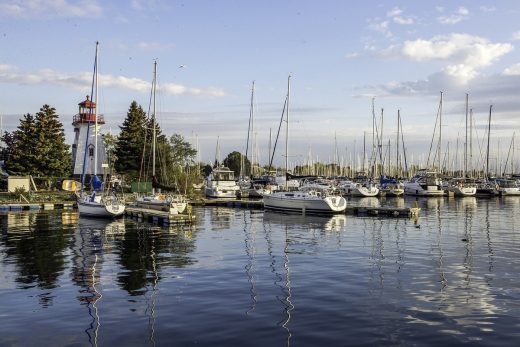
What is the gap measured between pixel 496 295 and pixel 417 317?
162 inches

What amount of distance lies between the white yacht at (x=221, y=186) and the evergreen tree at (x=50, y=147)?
2085cm

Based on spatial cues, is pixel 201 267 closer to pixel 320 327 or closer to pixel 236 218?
pixel 320 327

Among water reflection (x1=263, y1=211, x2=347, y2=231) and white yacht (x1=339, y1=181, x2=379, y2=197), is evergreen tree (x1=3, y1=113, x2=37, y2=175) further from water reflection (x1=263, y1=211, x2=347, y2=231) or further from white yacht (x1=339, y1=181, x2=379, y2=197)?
white yacht (x1=339, y1=181, x2=379, y2=197)

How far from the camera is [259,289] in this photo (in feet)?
57.2

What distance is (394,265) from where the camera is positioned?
21906mm

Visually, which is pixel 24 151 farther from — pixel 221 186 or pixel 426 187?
pixel 426 187

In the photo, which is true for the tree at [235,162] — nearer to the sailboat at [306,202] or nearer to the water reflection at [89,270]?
the sailboat at [306,202]

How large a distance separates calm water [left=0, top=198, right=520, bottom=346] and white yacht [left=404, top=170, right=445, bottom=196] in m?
52.2

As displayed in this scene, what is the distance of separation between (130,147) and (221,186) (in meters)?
16.3

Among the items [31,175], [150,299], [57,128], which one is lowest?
[150,299]

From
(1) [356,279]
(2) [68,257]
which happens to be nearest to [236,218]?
(2) [68,257]

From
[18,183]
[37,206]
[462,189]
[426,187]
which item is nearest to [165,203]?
[37,206]

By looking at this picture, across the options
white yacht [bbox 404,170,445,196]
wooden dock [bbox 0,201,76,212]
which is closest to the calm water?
wooden dock [bbox 0,201,76,212]

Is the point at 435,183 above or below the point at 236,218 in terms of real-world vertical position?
above
